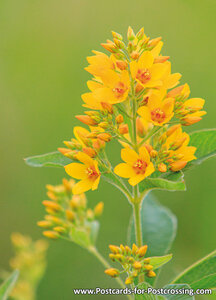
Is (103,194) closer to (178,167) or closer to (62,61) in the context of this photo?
(62,61)

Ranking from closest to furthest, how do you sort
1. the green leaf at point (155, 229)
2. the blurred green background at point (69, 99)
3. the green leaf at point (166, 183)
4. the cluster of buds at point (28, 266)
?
the green leaf at point (166, 183) < the green leaf at point (155, 229) < the cluster of buds at point (28, 266) < the blurred green background at point (69, 99)

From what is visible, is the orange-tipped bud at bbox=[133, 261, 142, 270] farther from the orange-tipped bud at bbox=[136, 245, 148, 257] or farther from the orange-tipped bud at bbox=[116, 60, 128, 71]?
the orange-tipped bud at bbox=[116, 60, 128, 71]

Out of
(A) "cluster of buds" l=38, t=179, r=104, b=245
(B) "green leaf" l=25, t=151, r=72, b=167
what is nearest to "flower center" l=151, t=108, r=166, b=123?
(B) "green leaf" l=25, t=151, r=72, b=167

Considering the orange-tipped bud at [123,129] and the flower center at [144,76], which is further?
the orange-tipped bud at [123,129]

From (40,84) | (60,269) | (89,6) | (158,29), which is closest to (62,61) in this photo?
(40,84)

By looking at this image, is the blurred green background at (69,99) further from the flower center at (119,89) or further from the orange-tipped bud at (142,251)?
the flower center at (119,89)

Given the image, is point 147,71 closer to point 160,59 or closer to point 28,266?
point 160,59

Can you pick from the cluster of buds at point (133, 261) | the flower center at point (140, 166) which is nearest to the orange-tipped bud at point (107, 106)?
the flower center at point (140, 166)
